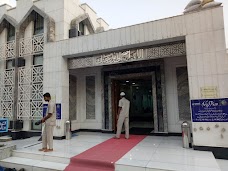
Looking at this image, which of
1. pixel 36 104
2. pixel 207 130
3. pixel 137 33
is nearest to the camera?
pixel 207 130

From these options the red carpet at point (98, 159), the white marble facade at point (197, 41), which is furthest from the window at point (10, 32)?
the red carpet at point (98, 159)

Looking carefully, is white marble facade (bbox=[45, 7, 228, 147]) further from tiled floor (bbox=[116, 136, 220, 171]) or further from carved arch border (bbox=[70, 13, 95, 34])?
carved arch border (bbox=[70, 13, 95, 34])

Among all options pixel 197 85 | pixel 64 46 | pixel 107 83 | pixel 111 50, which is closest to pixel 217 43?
pixel 197 85

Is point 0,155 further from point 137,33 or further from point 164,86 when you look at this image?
point 164,86

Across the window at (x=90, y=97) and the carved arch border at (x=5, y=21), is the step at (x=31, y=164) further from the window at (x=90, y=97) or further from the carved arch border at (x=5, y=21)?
the carved arch border at (x=5, y=21)

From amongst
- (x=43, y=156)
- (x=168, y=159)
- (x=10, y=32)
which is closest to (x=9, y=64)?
(x=10, y=32)

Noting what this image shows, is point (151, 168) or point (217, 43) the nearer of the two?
point (151, 168)

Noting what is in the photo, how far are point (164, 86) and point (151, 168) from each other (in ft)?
11.3

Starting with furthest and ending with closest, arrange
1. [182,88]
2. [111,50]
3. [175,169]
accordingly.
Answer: [182,88]
[111,50]
[175,169]

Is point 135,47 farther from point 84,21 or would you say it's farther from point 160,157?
point 84,21

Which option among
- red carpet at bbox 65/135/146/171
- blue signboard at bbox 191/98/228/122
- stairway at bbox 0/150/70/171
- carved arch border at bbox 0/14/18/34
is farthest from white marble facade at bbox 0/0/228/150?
red carpet at bbox 65/135/146/171

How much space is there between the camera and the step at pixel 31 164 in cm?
366

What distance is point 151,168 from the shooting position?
3.11m

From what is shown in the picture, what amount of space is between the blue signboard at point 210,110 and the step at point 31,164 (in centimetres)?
330
